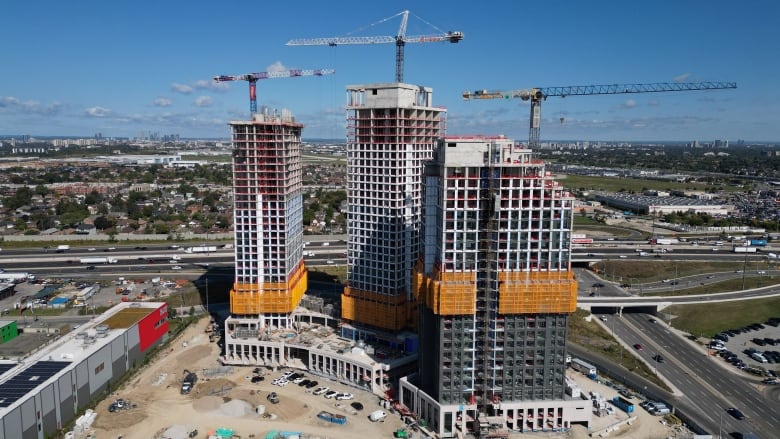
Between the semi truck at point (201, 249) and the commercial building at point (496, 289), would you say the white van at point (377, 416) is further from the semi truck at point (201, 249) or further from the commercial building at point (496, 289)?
the semi truck at point (201, 249)

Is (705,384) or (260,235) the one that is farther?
(260,235)

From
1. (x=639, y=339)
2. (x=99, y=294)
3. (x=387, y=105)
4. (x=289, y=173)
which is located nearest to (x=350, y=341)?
(x=289, y=173)

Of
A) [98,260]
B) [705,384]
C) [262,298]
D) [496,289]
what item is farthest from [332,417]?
[98,260]

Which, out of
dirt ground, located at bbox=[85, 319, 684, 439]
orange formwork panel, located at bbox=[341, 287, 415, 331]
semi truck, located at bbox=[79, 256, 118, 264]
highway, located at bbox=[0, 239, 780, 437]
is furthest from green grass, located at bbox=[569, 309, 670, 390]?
semi truck, located at bbox=[79, 256, 118, 264]

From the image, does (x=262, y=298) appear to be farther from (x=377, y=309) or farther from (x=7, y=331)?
(x=7, y=331)

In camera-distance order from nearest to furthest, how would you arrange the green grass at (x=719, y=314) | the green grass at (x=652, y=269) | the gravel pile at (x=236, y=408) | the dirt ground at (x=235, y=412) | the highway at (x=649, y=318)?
the dirt ground at (x=235, y=412), the gravel pile at (x=236, y=408), the highway at (x=649, y=318), the green grass at (x=719, y=314), the green grass at (x=652, y=269)

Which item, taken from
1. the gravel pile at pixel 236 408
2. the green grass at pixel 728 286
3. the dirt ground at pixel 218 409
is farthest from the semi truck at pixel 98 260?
the green grass at pixel 728 286
